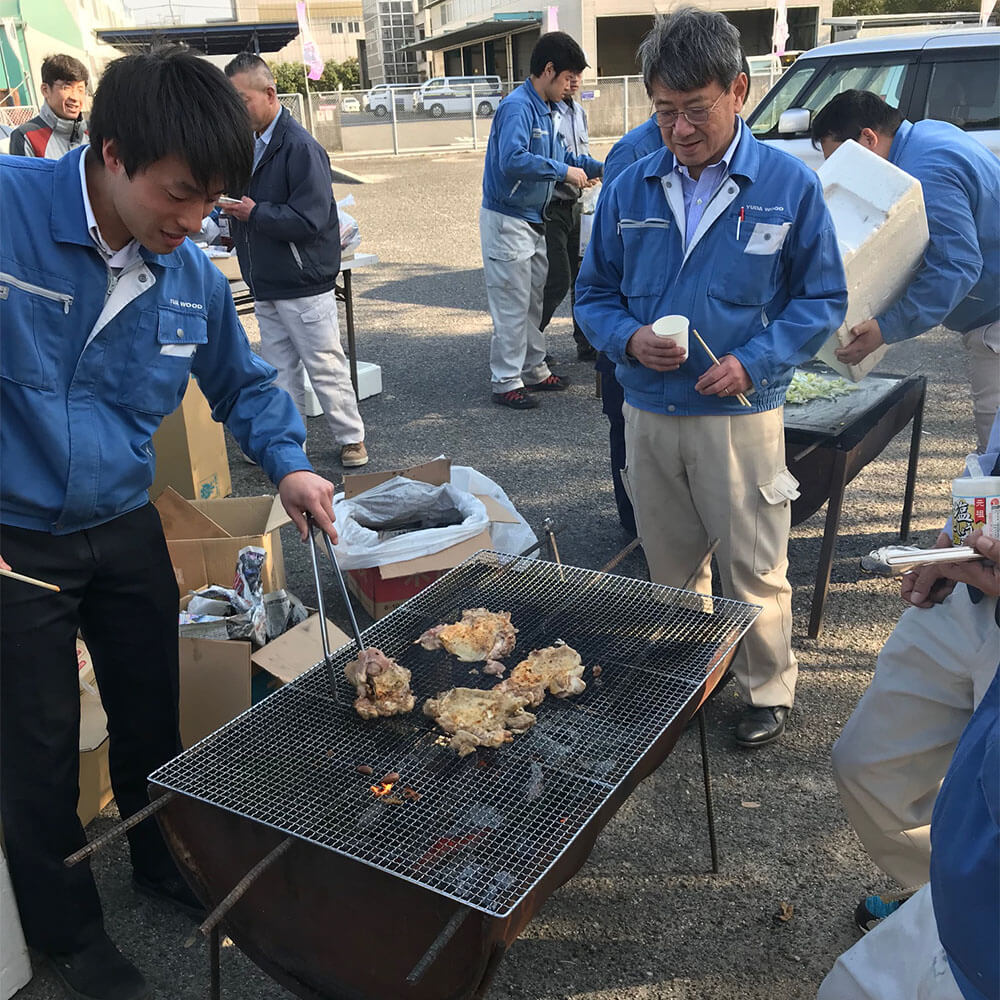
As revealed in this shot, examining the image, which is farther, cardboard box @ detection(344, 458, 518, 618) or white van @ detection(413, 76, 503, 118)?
white van @ detection(413, 76, 503, 118)

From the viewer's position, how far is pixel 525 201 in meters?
5.95

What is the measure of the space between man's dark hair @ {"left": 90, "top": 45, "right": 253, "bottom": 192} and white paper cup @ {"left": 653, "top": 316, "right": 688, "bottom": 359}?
131 centimetres

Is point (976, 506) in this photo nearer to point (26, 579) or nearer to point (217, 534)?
point (26, 579)

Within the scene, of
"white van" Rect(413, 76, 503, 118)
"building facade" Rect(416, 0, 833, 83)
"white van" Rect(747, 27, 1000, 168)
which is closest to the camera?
"white van" Rect(747, 27, 1000, 168)

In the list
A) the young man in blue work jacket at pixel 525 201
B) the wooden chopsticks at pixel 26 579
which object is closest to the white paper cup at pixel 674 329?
the wooden chopsticks at pixel 26 579

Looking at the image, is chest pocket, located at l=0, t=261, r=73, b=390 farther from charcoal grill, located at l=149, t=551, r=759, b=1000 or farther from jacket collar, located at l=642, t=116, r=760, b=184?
jacket collar, located at l=642, t=116, r=760, b=184

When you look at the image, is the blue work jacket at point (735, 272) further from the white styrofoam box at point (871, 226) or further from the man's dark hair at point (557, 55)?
the man's dark hair at point (557, 55)

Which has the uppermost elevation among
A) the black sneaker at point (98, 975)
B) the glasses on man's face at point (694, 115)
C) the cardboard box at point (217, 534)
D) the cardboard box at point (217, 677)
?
the glasses on man's face at point (694, 115)

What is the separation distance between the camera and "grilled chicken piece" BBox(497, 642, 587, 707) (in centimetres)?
215

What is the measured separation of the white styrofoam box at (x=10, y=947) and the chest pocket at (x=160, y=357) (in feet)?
3.71

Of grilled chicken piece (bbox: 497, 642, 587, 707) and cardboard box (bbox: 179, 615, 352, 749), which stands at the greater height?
grilled chicken piece (bbox: 497, 642, 587, 707)

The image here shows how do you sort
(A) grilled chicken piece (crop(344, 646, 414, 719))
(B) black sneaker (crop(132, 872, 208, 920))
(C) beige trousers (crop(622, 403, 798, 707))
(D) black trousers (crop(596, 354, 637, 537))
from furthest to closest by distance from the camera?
(D) black trousers (crop(596, 354, 637, 537)) → (C) beige trousers (crop(622, 403, 798, 707)) → (B) black sneaker (crop(132, 872, 208, 920)) → (A) grilled chicken piece (crop(344, 646, 414, 719))

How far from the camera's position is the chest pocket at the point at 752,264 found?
269 centimetres

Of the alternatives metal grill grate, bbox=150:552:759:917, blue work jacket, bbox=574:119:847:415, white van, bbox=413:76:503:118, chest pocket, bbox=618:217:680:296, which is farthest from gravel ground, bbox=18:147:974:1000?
white van, bbox=413:76:503:118
